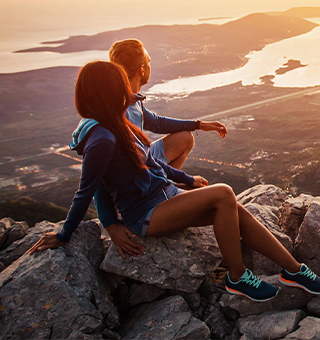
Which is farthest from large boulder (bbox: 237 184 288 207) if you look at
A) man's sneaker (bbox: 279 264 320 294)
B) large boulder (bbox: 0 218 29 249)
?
large boulder (bbox: 0 218 29 249)

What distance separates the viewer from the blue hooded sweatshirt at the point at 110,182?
2.61 m

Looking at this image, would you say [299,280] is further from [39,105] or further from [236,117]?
[39,105]

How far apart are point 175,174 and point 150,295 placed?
1221mm

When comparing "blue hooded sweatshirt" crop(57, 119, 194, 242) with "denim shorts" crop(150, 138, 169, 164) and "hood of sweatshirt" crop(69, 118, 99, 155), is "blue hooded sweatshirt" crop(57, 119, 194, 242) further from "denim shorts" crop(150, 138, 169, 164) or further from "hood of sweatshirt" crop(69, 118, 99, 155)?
"denim shorts" crop(150, 138, 169, 164)

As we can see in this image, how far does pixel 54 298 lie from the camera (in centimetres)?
297

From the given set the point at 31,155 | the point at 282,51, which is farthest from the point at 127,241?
the point at 282,51

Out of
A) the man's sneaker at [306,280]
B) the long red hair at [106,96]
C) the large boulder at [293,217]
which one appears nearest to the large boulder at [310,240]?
the large boulder at [293,217]

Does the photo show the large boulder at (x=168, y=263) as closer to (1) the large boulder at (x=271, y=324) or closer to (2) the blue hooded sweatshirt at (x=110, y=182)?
(2) the blue hooded sweatshirt at (x=110, y=182)

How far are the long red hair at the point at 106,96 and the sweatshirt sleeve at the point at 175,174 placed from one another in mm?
856

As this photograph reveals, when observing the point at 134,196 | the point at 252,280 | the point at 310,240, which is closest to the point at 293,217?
the point at 310,240

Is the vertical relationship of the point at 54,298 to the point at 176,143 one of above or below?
below

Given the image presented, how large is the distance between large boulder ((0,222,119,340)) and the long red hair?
1267 mm

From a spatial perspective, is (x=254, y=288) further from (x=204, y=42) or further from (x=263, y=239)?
(x=204, y=42)

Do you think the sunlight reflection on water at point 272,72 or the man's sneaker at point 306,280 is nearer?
the man's sneaker at point 306,280
